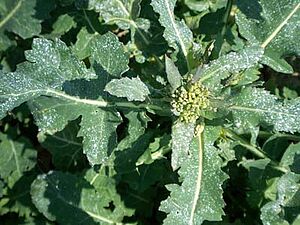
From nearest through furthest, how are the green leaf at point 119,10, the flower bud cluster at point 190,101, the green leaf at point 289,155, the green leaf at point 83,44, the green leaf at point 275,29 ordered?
the flower bud cluster at point 190,101 → the green leaf at point 275,29 → the green leaf at point 119,10 → the green leaf at point 289,155 → the green leaf at point 83,44

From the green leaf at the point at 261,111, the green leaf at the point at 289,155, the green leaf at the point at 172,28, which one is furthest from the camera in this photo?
the green leaf at the point at 289,155

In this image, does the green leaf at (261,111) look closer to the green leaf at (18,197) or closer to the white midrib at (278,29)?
Result: the white midrib at (278,29)

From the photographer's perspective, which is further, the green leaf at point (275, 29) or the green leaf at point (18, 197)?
the green leaf at point (18, 197)

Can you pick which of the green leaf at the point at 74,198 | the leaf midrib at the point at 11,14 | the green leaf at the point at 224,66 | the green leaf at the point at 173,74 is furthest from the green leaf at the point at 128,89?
the leaf midrib at the point at 11,14

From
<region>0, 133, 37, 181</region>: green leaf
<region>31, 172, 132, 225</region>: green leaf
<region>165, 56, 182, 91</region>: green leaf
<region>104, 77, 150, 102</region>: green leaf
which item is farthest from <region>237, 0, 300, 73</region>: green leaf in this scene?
<region>0, 133, 37, 181</region>: green leaf

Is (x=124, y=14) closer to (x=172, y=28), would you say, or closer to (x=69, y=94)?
(x=172, y=28)
